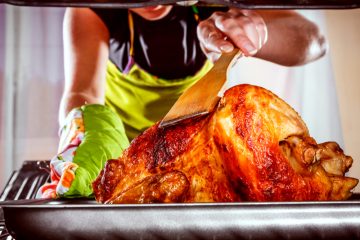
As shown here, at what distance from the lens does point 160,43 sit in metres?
2.45

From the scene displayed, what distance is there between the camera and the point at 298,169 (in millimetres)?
941

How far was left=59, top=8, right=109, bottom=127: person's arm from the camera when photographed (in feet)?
7.04

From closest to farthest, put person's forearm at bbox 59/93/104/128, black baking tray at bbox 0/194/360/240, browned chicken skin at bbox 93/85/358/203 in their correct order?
black baking tray at bbox 0/194/360/240
browned chicken skin at bbox 93/85/358/203
person's forearm at bbox 59/93/104/128

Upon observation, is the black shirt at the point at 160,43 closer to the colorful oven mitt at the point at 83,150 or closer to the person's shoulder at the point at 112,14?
the person's shoulder at the point at 112,14

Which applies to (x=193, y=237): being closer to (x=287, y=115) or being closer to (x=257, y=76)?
(x=287, y=115)

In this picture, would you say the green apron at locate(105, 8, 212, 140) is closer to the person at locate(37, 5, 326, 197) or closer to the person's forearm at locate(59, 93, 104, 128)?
the person at locate(37, 5, 326, 197)

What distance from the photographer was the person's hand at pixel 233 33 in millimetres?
1101

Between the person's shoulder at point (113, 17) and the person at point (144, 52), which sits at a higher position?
the person's shoulder at point (113, 17)

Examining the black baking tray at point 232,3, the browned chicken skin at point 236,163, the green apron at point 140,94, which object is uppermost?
the black baking tray at point 232,3

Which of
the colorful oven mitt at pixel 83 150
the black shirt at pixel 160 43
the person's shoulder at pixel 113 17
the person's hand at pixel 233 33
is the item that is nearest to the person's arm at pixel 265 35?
the person's hand at pixel 233 33

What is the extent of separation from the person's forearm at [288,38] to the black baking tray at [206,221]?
5.39 ft

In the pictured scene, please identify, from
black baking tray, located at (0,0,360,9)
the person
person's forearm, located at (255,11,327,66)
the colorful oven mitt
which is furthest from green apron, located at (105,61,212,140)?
black baking tray, located at (0,0,360,9)

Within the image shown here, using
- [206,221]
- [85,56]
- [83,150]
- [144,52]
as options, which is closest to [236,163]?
[206,221]

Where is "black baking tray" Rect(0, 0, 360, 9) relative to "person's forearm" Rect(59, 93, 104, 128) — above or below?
above
